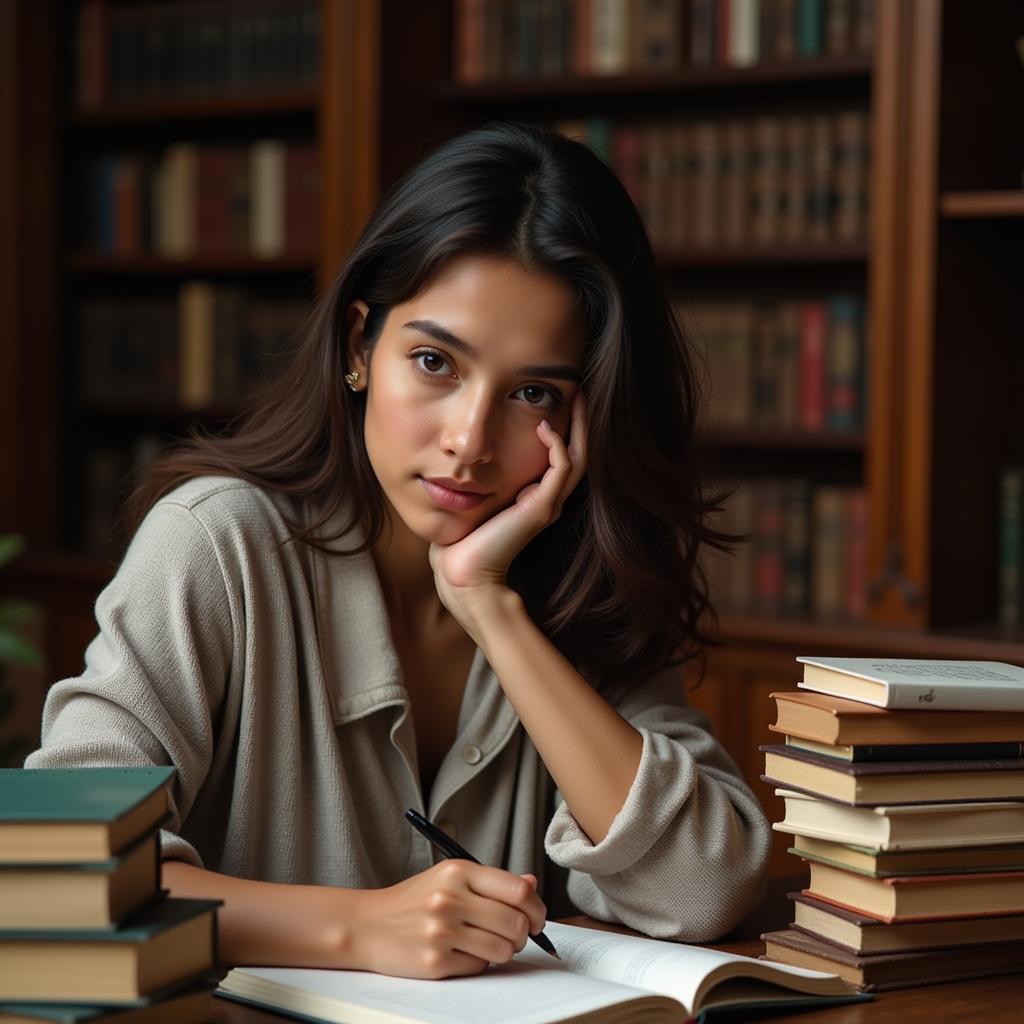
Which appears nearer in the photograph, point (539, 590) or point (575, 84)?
point (539, 590)

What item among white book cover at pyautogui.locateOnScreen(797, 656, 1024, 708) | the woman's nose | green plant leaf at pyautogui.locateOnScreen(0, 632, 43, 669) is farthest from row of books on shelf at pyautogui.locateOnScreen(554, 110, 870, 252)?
white book cover at pyautogui.locateOnScreen(797, 656, 1024, 708)

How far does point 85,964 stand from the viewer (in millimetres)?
946

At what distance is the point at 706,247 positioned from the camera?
3215 millimetres

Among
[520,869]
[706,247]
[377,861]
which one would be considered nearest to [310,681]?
[377,861]

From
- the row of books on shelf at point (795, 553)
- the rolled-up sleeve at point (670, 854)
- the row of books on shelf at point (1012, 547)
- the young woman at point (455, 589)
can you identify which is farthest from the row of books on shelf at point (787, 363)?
the rolled-up sleeve at point (670, 854)

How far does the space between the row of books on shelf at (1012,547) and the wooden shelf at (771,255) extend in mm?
529

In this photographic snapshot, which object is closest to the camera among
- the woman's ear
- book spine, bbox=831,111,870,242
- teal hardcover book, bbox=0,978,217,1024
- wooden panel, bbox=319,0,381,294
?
teal hardcover book, bbox=0,978,217,1024

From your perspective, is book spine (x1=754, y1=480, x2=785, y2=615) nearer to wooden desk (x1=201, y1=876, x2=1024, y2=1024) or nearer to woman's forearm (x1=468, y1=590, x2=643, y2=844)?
woman's forearm (x1=468, y1=590, x2=643, y2=844)

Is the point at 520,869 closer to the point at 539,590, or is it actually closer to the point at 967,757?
the point at 539,590

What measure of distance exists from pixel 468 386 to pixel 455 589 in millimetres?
204

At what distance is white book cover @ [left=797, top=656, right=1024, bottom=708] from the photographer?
118 centimetres

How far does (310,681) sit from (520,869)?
325 mm

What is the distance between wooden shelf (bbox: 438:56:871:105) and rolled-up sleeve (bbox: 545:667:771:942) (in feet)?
6.35

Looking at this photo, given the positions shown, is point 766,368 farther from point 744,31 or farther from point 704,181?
point 744,31
